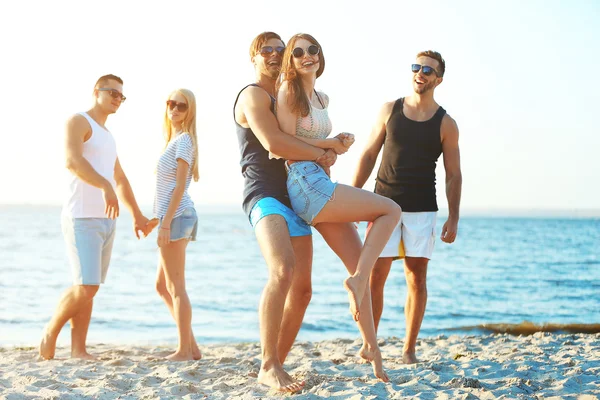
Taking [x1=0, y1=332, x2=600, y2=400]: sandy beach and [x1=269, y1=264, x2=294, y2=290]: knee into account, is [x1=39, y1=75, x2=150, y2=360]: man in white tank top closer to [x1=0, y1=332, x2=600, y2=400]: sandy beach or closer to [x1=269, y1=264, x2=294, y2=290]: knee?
[x1=0, y1=332, x2=600, y2=400]: sandy beach

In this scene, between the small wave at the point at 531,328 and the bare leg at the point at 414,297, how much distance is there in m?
4.83

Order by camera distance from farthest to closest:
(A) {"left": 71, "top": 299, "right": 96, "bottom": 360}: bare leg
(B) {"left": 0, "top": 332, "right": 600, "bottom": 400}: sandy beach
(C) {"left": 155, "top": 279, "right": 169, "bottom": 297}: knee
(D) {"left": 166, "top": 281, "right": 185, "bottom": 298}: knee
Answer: (C) {"left": 155, "top": 279, "right": 169, "bottom": 297}: knee → (A) {"left": 71, "top": 299, "right": 96, "bottom": 360}: bare leg → (D) {"left": 166, "top": 281, "right": 185, "bottom": 298}: knee → (B) {"left": 0, "top": 332, "right": 600, "bottom": 400}: sandy beach

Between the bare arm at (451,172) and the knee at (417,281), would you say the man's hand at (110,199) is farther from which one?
the bare arm at (451,172)

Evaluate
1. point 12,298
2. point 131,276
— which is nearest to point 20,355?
point 12,298

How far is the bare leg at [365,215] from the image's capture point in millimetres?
3984

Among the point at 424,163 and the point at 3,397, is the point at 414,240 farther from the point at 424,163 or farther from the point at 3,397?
the point at 3,397

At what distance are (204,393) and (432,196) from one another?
2.30 m

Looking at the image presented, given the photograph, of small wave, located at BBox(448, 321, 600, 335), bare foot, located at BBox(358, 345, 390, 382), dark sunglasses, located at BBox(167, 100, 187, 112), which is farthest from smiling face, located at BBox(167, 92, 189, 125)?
small wave, located at BBox(448, 321, 600, 335)

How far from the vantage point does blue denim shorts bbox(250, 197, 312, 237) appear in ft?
13.2

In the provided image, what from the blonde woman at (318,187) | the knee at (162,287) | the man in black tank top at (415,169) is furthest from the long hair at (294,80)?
the knee at (162,287)

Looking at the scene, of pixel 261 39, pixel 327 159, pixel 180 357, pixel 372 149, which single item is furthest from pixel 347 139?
pixel 180 357

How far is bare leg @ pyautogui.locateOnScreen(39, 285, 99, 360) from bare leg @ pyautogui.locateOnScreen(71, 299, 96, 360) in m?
0.11

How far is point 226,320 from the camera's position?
10.9 metres

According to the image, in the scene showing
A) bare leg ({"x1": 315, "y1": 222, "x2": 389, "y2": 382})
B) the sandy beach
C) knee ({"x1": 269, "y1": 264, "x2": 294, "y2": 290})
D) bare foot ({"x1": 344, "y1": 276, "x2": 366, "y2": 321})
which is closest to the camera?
bare foot ({"x1": 344, "y1": 276, "x2": 366, "y2": 321})
